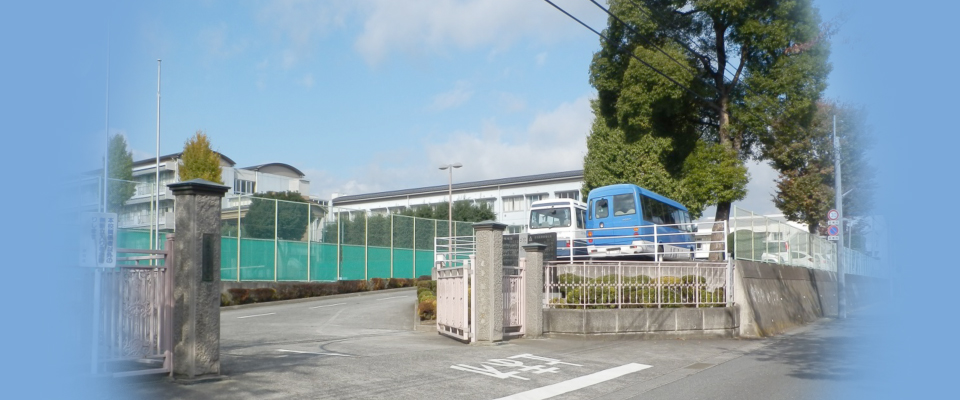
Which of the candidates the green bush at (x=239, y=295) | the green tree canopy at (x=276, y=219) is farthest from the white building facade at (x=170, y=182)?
the green bush at (x=239, y=295)

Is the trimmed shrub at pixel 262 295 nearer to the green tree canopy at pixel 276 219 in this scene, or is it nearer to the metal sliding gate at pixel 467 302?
the green tree canopy at pixel 276 219

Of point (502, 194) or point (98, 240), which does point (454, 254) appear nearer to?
point (98, 240)

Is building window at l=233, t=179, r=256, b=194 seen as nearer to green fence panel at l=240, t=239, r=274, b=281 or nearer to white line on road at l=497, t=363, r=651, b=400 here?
green fence panel at l=240, t=239, r=274, b=281

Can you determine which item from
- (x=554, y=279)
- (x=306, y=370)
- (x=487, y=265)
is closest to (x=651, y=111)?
(x=554, y=279)

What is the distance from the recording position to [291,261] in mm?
29719

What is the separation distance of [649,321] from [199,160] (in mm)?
39465

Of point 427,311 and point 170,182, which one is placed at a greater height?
point 170,182

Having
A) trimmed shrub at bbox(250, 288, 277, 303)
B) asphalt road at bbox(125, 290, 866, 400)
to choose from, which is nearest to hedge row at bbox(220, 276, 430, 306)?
trimmed shrub at bbox(250, 288, 277, 303)

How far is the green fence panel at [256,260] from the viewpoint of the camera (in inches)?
1091

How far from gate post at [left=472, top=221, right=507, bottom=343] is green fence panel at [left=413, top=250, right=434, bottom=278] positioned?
21883 mm

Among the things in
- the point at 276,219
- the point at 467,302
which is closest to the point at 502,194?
the point at 276,219

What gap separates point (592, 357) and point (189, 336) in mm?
7397

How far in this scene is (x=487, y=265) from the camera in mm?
15688

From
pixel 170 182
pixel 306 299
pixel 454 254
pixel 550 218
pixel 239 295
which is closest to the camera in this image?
pixel 170 182
